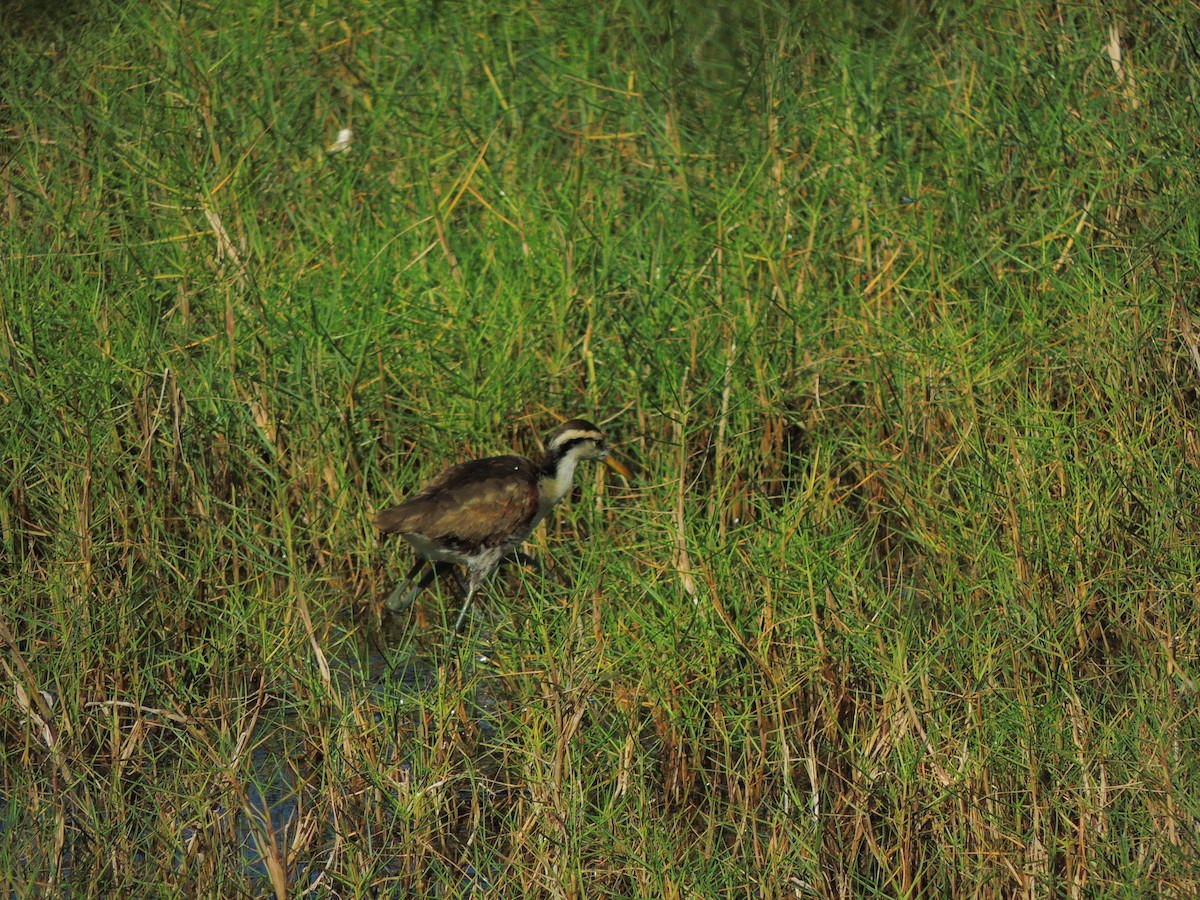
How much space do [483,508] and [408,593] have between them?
457 millimetres

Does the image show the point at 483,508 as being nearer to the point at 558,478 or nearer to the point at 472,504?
the point at 472,504

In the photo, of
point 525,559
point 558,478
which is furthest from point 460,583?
point 558,478

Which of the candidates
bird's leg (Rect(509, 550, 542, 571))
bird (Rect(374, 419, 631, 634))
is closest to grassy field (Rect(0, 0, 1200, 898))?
bird's leg (Rect(509, 550, 542, 571))

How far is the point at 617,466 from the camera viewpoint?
6.59 meters

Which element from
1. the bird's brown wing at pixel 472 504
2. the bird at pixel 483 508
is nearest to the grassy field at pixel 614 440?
the bird at pixel 483 508

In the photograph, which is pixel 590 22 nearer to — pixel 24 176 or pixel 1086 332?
pixel 24 176

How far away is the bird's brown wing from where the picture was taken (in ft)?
19.9

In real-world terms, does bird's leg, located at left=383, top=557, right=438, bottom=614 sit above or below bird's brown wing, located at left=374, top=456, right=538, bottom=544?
below

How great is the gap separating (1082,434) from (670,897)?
8.35 feet

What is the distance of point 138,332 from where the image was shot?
6523 mm

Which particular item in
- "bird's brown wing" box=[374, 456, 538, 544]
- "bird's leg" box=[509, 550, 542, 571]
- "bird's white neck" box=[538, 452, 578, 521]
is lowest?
"bird's leg" box=[509, 550, 542, 571]

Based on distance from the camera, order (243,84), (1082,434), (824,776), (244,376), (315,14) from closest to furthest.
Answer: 1. (824,776)
2. (1082,434)
3. (244,376)
4. (243,84)
5. (315,14)

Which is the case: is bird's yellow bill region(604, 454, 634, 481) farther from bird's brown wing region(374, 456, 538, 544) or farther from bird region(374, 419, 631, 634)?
bird's brown wing region(374, 456, 538, 544)

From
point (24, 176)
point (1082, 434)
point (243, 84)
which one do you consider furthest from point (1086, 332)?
point (24, 176)
